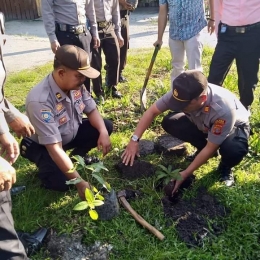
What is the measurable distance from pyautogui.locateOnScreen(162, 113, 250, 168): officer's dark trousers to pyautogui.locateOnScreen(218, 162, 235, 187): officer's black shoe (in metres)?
0.07

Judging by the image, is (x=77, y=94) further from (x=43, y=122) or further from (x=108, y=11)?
(x=108, y=11)

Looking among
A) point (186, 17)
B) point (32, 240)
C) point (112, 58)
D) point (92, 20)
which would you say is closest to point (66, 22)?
point (92, 20)

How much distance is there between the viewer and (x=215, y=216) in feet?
9.79

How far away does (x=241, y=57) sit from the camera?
387 cm

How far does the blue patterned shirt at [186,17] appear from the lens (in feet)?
14.3

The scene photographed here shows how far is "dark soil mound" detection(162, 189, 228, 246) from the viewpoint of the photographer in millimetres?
2824

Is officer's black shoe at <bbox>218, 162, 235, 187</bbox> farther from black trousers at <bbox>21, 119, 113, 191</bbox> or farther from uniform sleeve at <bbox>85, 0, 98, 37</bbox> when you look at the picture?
uniform sleeve at <bbox>85, 0, 98, 37</bbox>

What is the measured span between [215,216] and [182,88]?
3.40 ft

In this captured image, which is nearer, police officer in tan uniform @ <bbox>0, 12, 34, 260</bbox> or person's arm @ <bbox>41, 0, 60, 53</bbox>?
police officer in tan uniform @ <bbox>0, 12, 34, 260</bbox>

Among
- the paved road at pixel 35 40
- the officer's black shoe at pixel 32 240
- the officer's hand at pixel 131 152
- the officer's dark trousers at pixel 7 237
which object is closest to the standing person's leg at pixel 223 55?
the officer's hand at pixel 131 152

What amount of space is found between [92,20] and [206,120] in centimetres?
227

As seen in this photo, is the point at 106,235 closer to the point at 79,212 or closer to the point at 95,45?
the point at 79,212

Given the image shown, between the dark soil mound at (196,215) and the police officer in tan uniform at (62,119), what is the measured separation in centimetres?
76

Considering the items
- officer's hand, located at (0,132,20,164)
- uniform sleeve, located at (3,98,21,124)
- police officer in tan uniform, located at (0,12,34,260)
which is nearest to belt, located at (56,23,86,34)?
police officer in tan uniform, located at (0,12,34,260)
